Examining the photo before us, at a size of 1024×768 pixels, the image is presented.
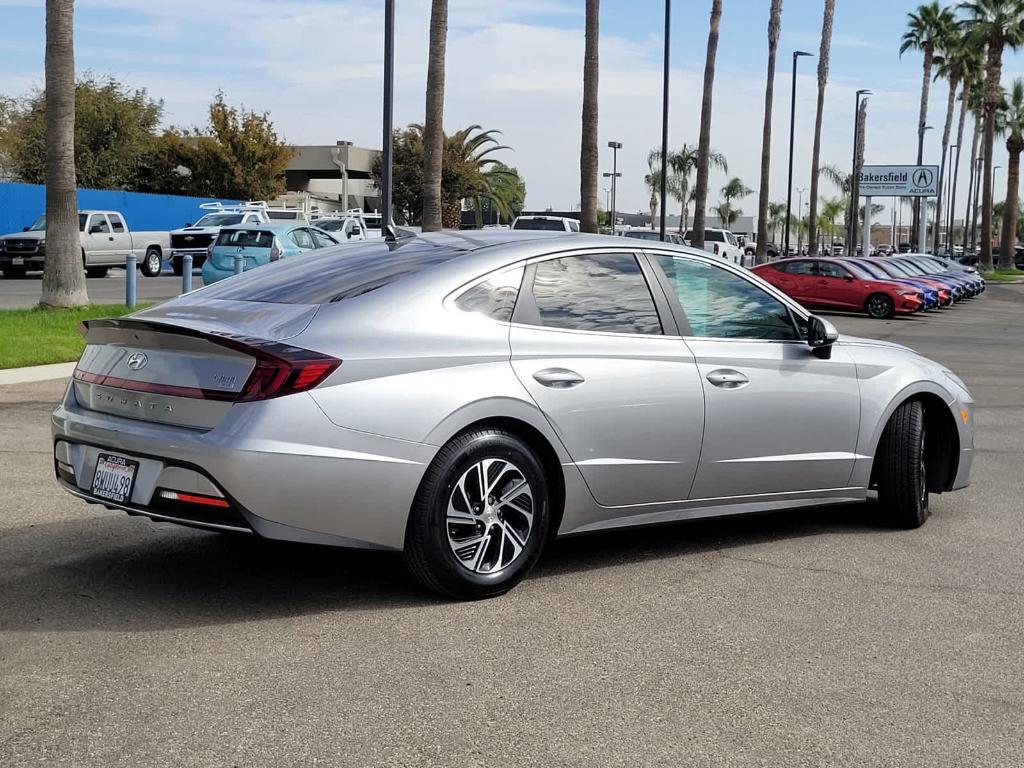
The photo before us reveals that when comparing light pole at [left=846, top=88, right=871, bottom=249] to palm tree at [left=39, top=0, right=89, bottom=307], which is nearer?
palm tree at [left=39, top=0, right=89, bottom=307]

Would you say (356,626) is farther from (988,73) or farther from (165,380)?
(988,73)

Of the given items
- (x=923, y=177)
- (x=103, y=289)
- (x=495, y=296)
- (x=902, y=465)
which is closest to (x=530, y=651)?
(x=495, y=296)

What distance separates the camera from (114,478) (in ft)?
18.0

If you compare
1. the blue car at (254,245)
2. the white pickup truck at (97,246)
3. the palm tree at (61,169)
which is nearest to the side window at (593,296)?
the palm tree at (61,169)

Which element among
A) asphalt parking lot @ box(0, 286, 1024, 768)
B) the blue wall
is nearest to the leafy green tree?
the blue wall

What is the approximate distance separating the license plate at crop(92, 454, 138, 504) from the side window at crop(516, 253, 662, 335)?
5.89ft

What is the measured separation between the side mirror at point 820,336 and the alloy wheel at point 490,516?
2.00 m

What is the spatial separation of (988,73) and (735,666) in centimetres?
7370

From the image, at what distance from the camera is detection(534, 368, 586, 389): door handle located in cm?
584

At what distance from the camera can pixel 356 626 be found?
5.32 m

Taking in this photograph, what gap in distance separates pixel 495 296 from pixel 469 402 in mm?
641

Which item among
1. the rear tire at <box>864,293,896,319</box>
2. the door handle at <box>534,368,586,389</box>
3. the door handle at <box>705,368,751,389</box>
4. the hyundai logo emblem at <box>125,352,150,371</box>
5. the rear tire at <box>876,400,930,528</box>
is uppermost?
the hyundai logo emblem at <box>125,352,150,371</box>

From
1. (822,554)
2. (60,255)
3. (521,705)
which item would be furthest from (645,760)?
(60,255)

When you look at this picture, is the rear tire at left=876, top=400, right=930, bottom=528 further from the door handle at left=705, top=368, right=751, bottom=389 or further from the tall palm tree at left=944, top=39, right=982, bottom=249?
the tall palm tree at left=944, top=39, right=982, bottom=249
